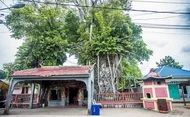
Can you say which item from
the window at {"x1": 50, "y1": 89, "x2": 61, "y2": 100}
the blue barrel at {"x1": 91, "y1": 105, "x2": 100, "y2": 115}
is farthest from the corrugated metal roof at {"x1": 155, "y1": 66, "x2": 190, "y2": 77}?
the window at {"x1": 50, "y1": 89, "x2": 61, "y2": 100}

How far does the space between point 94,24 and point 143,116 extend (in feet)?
47.3

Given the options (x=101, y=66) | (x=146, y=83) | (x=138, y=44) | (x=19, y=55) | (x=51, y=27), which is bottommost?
(x=146, y=83)

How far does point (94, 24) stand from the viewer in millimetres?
19344

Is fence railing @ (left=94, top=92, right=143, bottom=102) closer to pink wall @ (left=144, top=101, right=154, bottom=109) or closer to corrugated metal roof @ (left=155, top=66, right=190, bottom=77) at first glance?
pink wall @ (left=144, top=101, right=154, bottom=109)

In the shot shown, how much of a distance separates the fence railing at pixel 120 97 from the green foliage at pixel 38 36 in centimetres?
695

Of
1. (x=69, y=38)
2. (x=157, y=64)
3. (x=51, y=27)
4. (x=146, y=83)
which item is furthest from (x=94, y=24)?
(x=157, y=64)

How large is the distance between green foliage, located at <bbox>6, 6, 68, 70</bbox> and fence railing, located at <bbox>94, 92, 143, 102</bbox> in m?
6.95

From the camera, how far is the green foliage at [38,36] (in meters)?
15.6

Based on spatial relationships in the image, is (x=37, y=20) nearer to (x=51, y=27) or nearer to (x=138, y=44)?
(x=51, y=27)

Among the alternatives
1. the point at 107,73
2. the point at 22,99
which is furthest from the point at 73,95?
the point at 22,99

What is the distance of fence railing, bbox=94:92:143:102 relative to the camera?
12625 mm

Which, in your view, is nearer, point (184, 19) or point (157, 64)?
point (184, 19)

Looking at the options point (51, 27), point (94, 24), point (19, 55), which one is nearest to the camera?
point (19, 55)

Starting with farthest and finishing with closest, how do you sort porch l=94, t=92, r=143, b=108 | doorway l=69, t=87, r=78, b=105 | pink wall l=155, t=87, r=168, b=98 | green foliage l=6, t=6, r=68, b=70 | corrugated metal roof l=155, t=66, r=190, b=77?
corrugated metal roof l=155, t=66, r=190, b=77, green foliage l=6, t=6, r=68, b=70, doorway l=69, t=87, r=78, b=105, porch l=94, t=92, r=143, b=108, pink wall l=155, t=87, r=168, b=98
